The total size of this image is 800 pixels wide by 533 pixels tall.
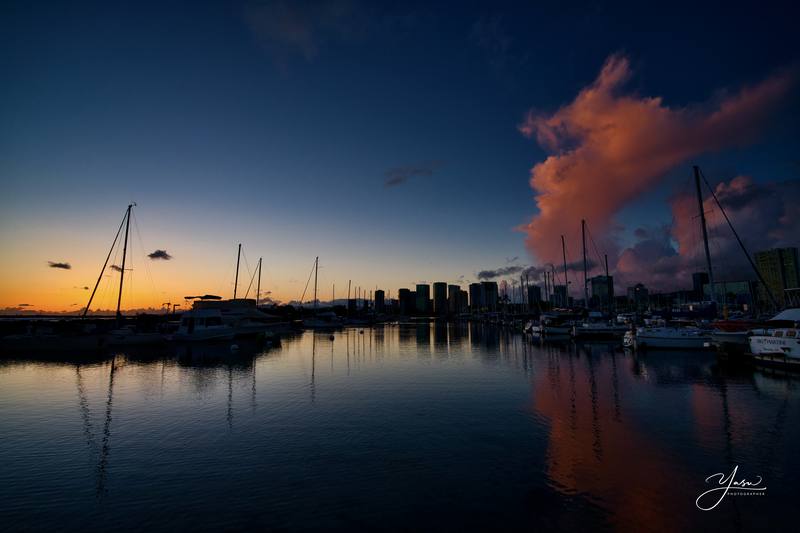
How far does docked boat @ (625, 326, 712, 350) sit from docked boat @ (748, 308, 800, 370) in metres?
13.7

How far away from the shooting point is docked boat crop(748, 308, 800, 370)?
116 ft

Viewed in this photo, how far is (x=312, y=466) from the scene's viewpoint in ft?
49.3

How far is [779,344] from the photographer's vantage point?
3631cm

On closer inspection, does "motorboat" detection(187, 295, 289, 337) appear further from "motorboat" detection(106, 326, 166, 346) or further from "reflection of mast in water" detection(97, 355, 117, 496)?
"reflection of mast in water" detection(97, 355, 117, 496)

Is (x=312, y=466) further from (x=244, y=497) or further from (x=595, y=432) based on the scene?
(x=595, y=432)

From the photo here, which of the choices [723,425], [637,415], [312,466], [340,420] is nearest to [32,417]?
[340,420]

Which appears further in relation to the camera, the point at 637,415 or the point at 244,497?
the point at 637,415

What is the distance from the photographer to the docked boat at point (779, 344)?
3541 centimetres

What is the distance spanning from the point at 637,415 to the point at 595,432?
4985 mm

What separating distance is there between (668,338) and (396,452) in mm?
56327

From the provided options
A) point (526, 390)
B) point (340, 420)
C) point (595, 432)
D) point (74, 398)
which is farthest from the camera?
point (526, 390)

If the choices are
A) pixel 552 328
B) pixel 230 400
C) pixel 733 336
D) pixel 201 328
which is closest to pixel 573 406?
pixel 230 400

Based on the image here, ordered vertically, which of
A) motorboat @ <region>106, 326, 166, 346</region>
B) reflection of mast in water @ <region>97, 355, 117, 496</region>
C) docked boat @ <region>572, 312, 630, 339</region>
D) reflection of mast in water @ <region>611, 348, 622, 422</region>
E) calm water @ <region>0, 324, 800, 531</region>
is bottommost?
reflection of mast in water @ <region>611, 348, 622, 422</region>

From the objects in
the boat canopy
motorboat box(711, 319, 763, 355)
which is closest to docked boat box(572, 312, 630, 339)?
motorboat box(711, 319, 763, 355)
